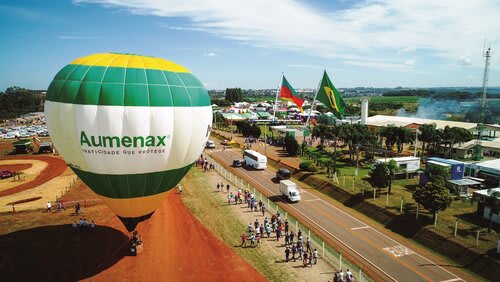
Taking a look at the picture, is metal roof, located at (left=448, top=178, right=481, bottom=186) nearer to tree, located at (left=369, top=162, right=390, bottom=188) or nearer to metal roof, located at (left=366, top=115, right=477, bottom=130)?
tree, located at (left=369, top=162, right=390, bottom=188)

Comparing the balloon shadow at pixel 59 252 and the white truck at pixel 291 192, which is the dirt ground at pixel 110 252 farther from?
the white truck at pixel 291 192

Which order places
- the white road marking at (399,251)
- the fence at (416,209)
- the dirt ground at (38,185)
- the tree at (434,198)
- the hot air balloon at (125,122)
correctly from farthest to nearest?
the dirt ground at (38,185) → the tree at (434,198) → the fence at (416,209) → the white road marking at (399,251) → the hot air balloon at (125,122)

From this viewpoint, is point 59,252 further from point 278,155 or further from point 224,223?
point 278,155

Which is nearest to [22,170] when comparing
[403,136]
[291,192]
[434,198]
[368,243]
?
[291,192]

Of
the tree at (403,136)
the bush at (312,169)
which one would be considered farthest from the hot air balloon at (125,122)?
the tree at (403,136)

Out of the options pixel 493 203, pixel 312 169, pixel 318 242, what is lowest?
pixel 318 242

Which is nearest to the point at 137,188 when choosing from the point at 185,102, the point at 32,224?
the point at 185,102

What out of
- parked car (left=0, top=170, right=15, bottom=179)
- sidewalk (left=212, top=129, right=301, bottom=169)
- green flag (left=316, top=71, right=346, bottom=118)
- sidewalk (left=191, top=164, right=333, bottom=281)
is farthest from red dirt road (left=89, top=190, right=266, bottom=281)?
green flag (left=316, top=71, right=346, bottom=118)
